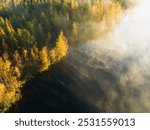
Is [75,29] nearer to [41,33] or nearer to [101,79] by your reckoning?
[41,33]

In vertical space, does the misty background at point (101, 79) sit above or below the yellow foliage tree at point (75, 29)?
below

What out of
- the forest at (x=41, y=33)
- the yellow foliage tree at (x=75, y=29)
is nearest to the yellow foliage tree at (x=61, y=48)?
the forest at (x=41, y=33)

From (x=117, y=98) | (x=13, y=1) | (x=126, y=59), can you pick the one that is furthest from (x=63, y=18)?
(x=13, y=1)

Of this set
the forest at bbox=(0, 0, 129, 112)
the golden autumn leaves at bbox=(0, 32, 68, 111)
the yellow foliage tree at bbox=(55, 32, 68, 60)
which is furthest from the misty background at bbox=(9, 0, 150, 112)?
the forest at bbox=(0, 0, 129, 112)

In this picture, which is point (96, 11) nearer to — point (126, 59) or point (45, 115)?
point (126, 59)

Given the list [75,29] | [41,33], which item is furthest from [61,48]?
[41,33]

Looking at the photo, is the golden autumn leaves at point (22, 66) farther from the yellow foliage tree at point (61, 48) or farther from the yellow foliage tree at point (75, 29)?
the yellow foliage tree at point (75, 29)

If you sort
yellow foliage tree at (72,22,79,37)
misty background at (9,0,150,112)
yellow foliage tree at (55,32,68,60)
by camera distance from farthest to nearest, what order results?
yellow foliage tree at (72,22,79,37), yellow foliage tree at (55,32,68,60), misty background at (9,0,150,112)

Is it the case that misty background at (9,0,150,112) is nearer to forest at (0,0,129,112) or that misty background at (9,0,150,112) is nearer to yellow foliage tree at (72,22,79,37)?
forest at (0,0,129,112)

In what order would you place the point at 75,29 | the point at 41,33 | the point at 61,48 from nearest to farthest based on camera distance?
1. the point at 61,48
2. the point at 75,29
3. the point at 41,33
